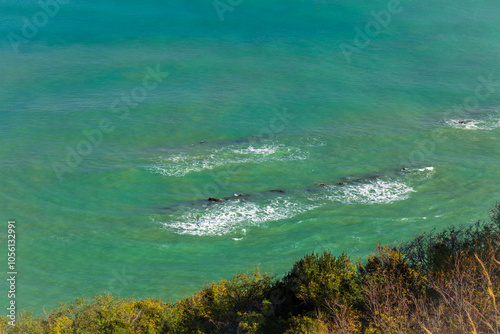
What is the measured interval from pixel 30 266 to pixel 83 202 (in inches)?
369

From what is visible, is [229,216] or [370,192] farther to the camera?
[370,192]

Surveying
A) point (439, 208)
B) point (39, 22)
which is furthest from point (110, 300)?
point (39, 22)

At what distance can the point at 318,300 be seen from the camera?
2620cm

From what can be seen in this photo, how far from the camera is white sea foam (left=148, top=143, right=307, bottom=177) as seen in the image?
169 ft

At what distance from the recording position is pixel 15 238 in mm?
41438

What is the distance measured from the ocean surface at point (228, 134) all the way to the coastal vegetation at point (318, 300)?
7842mm

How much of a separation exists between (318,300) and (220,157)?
29615mm

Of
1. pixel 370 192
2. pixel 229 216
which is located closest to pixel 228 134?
pixel 229 216

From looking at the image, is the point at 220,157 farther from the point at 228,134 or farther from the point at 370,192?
the point at 370,192

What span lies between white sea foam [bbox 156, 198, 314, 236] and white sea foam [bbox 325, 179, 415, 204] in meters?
3.49

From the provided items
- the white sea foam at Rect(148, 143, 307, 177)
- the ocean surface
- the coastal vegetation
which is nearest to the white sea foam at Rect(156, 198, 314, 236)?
the ocean surface

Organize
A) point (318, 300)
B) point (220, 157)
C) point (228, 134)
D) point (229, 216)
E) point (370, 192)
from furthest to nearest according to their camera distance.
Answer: point (228, 134) → point (220, 157) → point (370, 192) → point (229, 216) → point (318, 300)

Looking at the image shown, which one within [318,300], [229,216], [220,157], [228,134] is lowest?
[229,216]

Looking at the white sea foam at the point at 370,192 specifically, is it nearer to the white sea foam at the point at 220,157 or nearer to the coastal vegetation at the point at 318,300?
the white sea foam at the point at 220,157
